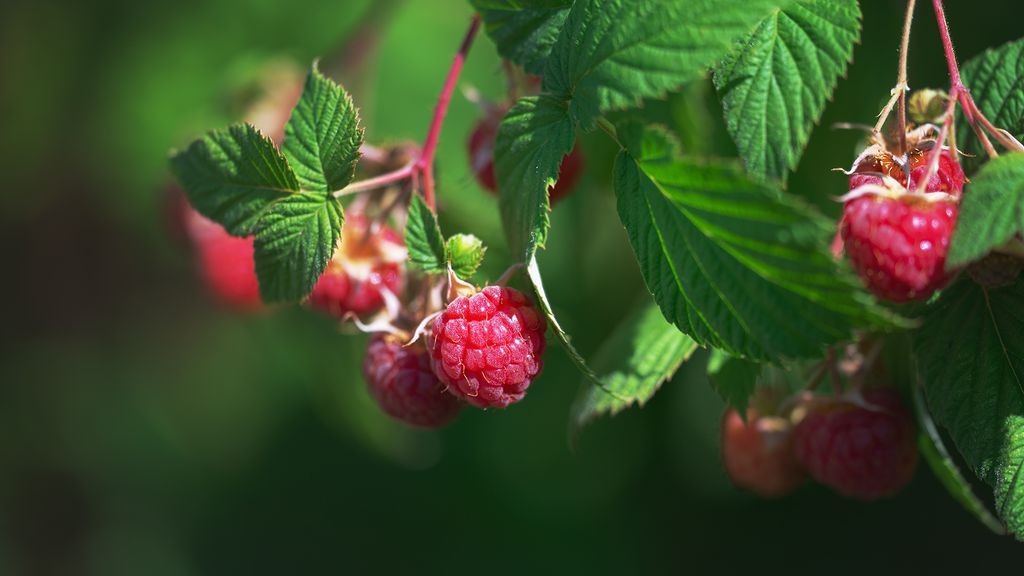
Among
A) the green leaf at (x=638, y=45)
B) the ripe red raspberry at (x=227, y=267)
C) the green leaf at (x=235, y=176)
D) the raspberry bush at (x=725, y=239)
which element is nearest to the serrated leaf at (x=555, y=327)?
the raspberry bush at (x=725, y=239)

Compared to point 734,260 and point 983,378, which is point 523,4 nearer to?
point 734,260

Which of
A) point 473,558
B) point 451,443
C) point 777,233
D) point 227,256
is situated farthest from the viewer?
point 473,558

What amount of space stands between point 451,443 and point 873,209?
1923mm

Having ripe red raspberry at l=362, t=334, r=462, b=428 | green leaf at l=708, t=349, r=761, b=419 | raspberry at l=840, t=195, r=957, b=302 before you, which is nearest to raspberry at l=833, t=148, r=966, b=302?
raspberry at l=840, t=195, r=957, b=302

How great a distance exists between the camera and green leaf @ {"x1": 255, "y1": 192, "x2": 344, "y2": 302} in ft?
2.94

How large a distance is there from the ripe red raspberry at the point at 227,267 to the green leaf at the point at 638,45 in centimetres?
85

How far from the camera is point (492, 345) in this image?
0.82 meters

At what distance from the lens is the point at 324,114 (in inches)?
35.9

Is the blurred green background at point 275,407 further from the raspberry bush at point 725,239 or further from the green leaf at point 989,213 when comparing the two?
the green leaf at point 989,213

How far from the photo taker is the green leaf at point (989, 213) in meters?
0.64

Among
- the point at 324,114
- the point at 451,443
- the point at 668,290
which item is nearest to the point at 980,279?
the point at 668,290

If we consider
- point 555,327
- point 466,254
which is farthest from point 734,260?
point 466,254

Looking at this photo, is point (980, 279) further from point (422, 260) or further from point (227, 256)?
point (227, 256)

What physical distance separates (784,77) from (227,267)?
99cm
